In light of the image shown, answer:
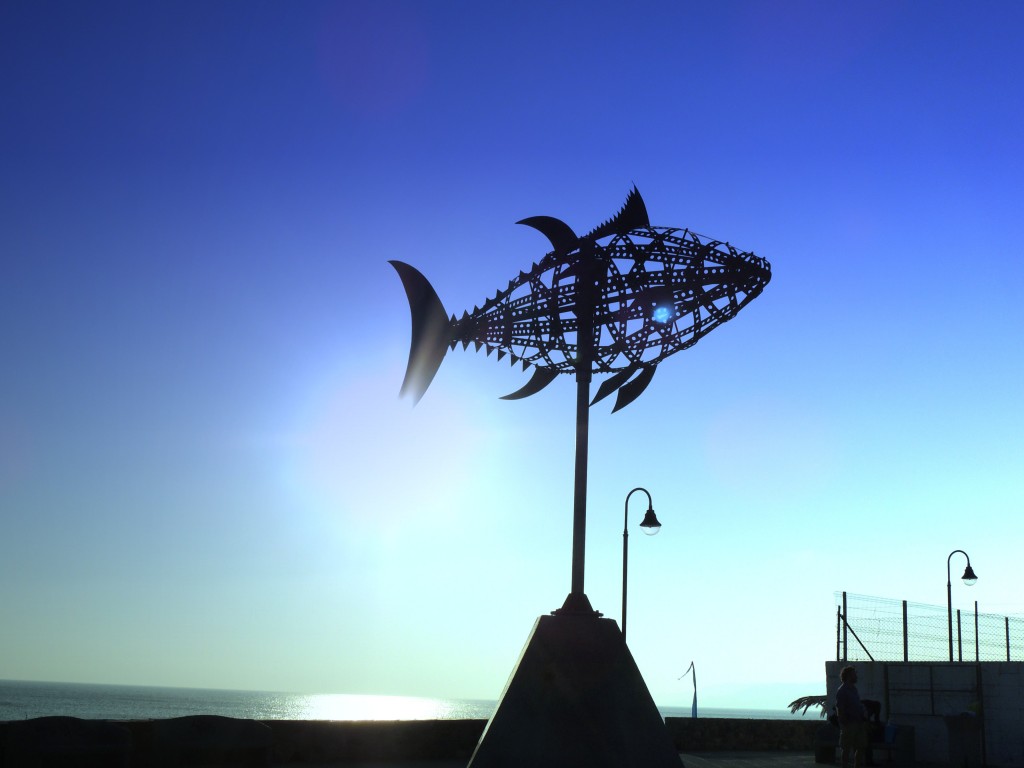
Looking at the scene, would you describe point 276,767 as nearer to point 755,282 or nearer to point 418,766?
point 418,766

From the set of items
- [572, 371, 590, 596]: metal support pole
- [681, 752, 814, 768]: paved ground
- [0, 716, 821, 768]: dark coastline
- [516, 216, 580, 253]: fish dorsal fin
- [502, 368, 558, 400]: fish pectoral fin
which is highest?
[516, 216, 580, 253]: fish dorsal fin

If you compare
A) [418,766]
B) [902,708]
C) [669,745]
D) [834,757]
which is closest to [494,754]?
[669,745]

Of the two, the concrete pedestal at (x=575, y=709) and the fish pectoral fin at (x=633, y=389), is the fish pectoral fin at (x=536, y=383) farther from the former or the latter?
the concrete pedestal at (x=575, y=709)

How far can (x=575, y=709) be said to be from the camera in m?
13.4

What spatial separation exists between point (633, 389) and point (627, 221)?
2.50 m

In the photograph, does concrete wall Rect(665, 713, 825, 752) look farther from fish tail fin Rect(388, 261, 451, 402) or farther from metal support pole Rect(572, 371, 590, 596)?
fish tail fin Rect(388, 261, 451, 402)

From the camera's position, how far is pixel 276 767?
1822cm

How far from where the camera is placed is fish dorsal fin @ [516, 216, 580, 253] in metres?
15.4

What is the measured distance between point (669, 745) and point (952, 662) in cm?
1182

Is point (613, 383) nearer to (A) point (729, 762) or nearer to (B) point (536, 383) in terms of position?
(B) point (536, 383)

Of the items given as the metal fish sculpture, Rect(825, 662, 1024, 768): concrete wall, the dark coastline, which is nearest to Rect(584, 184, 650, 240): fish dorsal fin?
the metal fish sculpture

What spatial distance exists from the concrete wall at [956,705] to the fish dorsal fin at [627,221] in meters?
13.1

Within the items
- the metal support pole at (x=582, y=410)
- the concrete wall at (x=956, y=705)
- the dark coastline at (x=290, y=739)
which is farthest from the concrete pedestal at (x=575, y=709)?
the concrete wall at (x=956, y=705)

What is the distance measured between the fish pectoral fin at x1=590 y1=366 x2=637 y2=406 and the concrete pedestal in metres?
3.35
